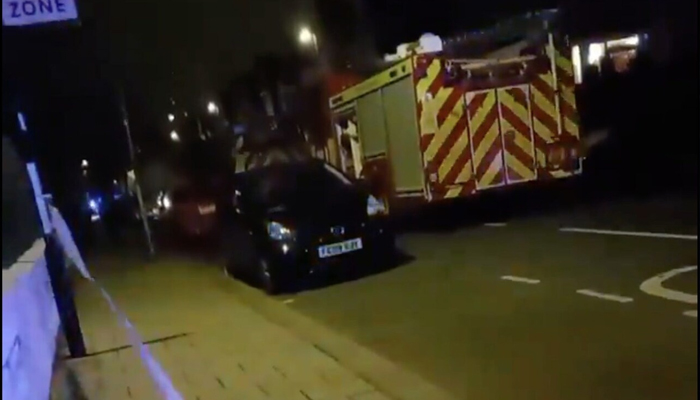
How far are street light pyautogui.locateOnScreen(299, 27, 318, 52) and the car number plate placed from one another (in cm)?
1200

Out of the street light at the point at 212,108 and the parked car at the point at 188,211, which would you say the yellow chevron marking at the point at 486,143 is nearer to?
the parked car at the point at 188,211

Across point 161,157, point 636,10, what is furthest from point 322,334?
point 161,157

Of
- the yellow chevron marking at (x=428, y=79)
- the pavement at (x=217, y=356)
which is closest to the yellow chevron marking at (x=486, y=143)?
the yellow chevron marking at (x=428, y=79)

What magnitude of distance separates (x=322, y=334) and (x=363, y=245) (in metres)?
2.86

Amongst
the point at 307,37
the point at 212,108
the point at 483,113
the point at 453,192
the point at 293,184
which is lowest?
the point at 453,192

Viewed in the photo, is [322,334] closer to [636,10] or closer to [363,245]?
[363,245]

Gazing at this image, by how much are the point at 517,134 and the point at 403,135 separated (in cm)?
173

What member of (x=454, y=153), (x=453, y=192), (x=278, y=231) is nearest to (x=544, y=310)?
(x=278, y=231)

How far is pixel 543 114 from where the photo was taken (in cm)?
1366

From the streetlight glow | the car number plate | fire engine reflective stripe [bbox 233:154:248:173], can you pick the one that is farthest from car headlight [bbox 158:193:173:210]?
the car number plate

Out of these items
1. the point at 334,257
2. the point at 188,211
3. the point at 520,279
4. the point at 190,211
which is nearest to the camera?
the point at 520,279

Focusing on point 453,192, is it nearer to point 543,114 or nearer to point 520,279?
point 543,114

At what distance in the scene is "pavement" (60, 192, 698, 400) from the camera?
5.53 meters

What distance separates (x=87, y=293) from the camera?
13.0 metres
